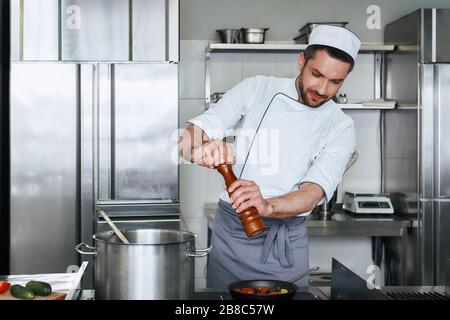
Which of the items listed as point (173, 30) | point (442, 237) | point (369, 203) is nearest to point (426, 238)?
point (442, 237)

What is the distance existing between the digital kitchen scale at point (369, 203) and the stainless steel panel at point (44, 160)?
44.7 inches

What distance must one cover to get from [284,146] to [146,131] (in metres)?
0.94

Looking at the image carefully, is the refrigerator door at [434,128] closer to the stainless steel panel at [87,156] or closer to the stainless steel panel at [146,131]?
the stainless steel panel at [146,131]

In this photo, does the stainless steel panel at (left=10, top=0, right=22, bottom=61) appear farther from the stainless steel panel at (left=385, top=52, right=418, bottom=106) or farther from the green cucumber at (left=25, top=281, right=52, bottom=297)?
the green cucumber at (left=25, top=281, right=52, bottom=297)

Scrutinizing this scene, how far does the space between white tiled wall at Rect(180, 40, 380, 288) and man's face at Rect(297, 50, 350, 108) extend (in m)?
1.03

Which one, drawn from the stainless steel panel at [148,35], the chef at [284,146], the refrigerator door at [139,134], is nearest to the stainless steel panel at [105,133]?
the refrigerator door at [139,134]

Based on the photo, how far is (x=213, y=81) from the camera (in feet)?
9.31

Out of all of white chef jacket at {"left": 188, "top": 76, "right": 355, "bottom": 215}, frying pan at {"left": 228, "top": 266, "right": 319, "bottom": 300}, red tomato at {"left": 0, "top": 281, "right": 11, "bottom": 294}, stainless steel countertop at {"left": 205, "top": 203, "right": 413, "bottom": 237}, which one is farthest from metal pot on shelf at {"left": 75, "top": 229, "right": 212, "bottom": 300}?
stainless steel countertop at {"left": 205, "top": 203, "right": 413, "bottom": 237}

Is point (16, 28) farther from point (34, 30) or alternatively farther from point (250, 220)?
point (250, 220)

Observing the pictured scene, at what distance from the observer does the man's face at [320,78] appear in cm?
177

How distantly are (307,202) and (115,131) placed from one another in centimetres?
121

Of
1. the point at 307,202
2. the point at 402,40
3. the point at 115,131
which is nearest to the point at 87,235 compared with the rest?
the point at 115,131
